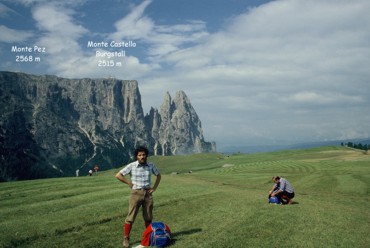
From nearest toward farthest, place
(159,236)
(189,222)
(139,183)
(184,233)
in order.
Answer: (159,236), (139,183), (184,233), (189,222)

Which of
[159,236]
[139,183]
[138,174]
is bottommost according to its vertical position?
[159,236]

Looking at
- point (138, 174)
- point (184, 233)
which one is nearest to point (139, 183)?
point (138, 174)

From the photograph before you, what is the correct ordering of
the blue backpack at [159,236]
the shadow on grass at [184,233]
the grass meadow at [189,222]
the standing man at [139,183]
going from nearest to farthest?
the blue backpack at [159,236] < the standing man at [139,183] < the grass meadow at [189,222] < the shadow on grass at [184,233]

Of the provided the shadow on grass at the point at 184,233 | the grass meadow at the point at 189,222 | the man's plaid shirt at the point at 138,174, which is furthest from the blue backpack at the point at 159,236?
the man's plaid shirt at the point at 138,174

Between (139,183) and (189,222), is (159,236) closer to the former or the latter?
(139,183)

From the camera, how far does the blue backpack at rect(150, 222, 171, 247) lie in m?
15.0

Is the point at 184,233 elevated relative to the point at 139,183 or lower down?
lower down

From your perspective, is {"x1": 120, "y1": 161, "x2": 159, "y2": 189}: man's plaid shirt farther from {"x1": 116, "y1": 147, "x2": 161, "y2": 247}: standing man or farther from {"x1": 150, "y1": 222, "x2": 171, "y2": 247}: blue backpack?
{"x1": 150, "y1": 222, "x2": 171, "y2": 247}: blue backpack

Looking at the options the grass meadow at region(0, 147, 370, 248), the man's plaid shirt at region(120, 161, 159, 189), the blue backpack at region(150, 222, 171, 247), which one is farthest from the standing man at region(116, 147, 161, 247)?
the grass meadow at region(0, 147, 370, 248)

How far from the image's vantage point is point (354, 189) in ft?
138

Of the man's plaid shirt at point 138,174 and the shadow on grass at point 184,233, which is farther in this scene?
the shadow on grass at point 184,233

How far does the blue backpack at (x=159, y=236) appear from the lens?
49.1 feet

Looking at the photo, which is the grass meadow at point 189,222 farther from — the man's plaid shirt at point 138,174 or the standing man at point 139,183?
the man's plaid shirt at point 138,174

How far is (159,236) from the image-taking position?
49.3 ft
